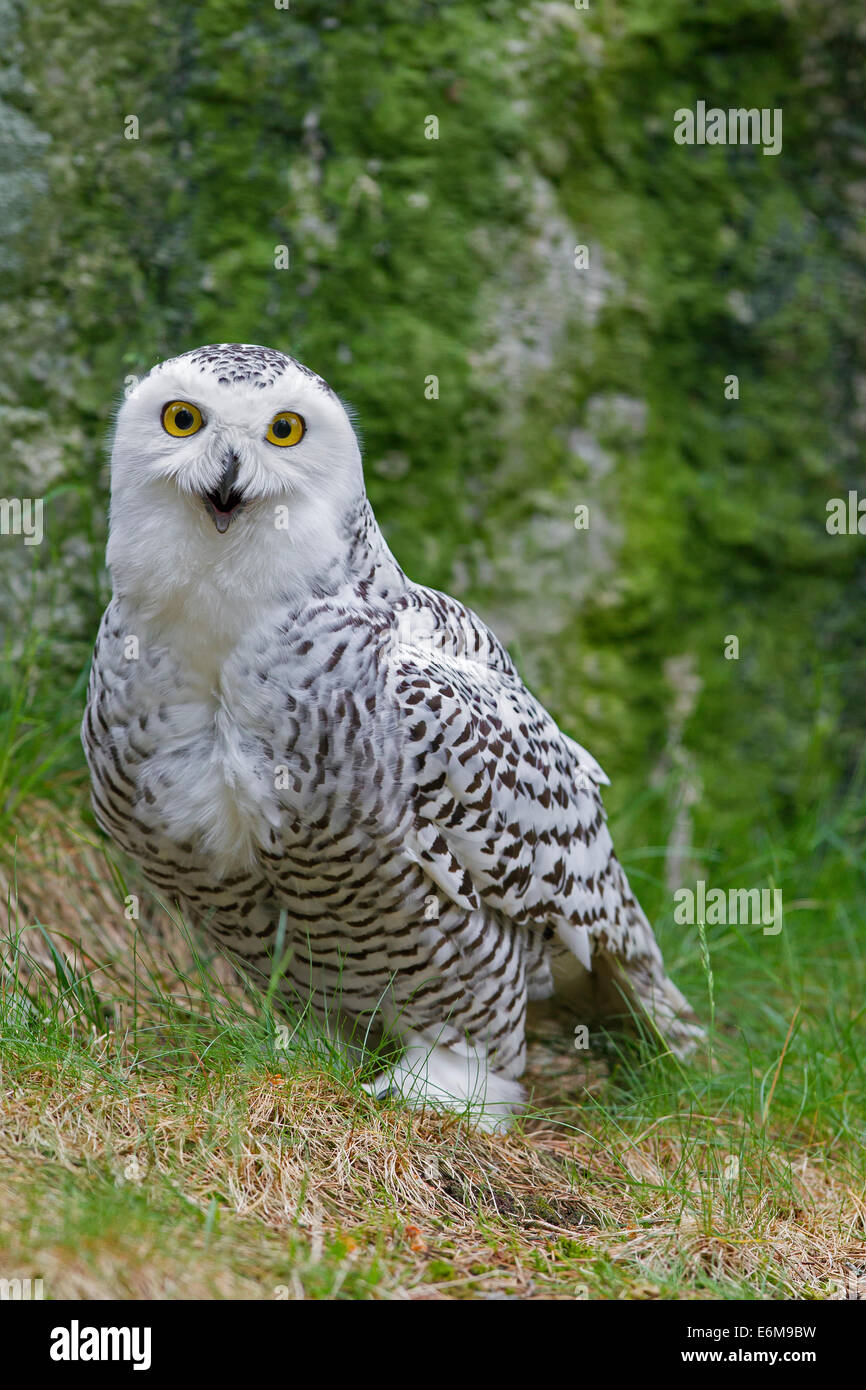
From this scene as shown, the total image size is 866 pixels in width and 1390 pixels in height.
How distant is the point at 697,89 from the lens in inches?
222

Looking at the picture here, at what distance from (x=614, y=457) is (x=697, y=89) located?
1612 mm

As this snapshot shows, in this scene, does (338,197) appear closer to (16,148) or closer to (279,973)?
(16,148)

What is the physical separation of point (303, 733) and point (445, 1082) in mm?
1197

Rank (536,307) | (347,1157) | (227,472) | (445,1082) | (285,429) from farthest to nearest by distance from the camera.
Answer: (536,307) < (445,1082) < (347,1157) < (285,429) < (227,472)

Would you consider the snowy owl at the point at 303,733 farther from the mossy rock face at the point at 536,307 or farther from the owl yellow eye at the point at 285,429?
the mossy rock face at the point at 536,307

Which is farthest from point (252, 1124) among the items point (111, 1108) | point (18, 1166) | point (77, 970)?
point (77, 970)

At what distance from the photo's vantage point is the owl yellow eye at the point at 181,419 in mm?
3084

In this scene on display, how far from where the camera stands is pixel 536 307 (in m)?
5.41

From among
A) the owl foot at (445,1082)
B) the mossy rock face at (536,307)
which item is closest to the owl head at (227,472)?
the owl foot at (445,1082)

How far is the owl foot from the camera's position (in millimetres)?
3607

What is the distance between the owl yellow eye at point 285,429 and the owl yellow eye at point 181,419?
169 mm

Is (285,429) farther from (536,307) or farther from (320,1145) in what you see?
(536,307)

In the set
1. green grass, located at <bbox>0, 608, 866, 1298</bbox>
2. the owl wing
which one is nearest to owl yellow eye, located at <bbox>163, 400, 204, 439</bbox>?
the owl wing

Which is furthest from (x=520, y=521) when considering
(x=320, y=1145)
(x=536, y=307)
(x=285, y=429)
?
(x=320, y=1145)
